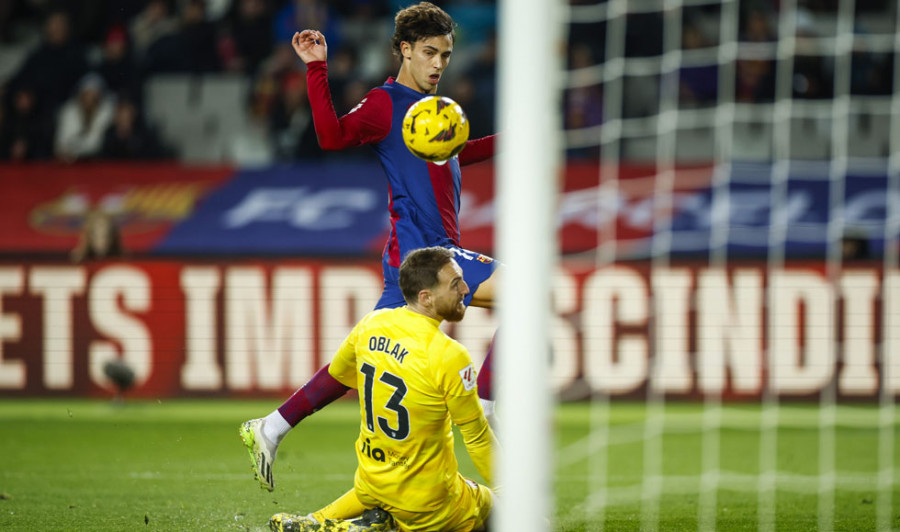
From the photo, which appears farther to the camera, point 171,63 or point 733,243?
point 171,63

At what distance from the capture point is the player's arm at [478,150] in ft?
15.1

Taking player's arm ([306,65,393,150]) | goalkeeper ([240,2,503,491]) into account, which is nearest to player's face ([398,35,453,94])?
goalkeeper ([240,2,503,491])

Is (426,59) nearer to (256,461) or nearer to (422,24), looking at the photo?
(422,24)

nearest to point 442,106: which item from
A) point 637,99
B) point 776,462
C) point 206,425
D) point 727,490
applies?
point 727,490

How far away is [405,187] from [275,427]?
1.10 meters

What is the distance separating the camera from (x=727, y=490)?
5.84 metres

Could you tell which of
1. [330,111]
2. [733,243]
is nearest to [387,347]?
[330,111]

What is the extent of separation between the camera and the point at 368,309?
9.88 meters

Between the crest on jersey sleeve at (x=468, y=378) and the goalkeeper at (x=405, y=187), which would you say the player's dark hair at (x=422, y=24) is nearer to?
the goalkeeper at (x=405, y=187)

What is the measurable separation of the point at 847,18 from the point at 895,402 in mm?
4924

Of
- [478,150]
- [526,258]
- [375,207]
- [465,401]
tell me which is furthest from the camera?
[375,207]

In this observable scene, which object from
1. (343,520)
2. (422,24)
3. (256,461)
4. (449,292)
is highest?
(422,24)

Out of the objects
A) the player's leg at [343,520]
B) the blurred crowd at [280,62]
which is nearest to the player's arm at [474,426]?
the player's leg at [343,520]

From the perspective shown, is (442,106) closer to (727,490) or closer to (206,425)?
(727,490)
